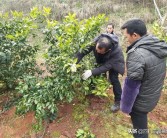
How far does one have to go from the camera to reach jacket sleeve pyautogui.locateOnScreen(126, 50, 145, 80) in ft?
8.82

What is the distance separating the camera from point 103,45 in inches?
141

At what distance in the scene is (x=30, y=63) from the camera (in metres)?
4.41

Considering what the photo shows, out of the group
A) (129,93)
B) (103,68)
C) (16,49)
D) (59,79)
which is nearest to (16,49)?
(16,49)

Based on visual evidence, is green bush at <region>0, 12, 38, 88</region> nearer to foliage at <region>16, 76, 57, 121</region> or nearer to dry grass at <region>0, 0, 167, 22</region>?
foliage at <region>16, 76, 57, 121</region>

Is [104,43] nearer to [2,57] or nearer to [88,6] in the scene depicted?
[2,57]

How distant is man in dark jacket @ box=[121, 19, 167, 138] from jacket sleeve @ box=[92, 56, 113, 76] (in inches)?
33.7

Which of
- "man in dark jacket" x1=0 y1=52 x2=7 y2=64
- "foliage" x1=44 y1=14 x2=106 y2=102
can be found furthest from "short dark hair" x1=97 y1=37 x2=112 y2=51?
"man in dark jacket" x1=0 y1=52 x2=7 y2=64

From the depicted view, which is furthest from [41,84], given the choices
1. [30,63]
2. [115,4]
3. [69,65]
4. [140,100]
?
[115,4]

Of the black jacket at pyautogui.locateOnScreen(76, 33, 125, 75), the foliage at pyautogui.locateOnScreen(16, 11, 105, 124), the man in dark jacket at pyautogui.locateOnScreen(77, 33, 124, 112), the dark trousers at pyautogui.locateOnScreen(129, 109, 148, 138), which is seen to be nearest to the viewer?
the dark trousers at pyautogui.locateOnScreen(129, 109, 148, 138)

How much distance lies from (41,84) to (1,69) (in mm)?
941

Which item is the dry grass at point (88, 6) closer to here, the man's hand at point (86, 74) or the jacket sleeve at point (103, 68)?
the jacket sleeve at point (103, 68)

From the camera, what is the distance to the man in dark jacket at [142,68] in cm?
272

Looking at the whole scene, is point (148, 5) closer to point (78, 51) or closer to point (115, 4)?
point (115, 4)

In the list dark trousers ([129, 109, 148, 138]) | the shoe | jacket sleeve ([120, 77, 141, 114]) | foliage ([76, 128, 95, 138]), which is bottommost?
foliage ([76, 128, 95, 138])
